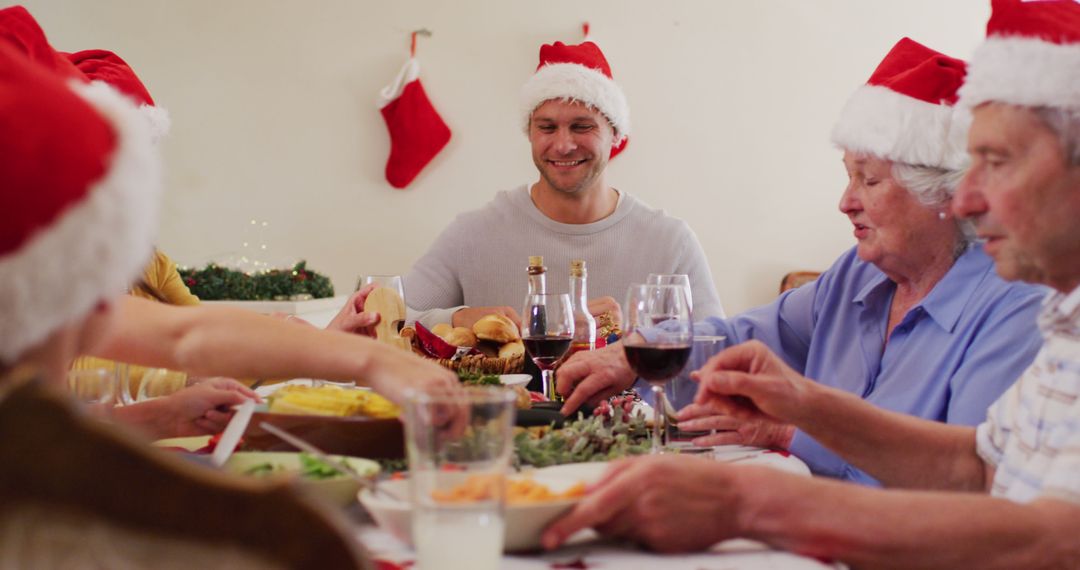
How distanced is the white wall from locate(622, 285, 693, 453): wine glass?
11.3 feet

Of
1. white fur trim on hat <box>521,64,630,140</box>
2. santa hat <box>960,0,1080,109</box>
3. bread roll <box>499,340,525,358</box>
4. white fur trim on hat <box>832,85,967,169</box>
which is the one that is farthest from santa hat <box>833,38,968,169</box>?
white fur trim on hat <box>521,64,630,140</box>

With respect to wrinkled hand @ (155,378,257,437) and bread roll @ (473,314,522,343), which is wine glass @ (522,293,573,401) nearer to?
bread roll @ (473,314,522,343)

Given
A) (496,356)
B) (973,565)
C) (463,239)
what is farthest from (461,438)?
(463,239)

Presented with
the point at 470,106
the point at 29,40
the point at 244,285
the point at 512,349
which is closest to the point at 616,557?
the point at 512,349

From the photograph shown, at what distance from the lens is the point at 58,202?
58 centimetres

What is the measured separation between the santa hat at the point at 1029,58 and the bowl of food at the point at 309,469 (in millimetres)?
914

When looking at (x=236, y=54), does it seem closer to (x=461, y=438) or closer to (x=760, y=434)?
(x=760, y=434)

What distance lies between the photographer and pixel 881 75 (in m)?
2.10

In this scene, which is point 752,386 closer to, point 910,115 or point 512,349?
point 910,115

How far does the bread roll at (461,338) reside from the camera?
92.0 inches

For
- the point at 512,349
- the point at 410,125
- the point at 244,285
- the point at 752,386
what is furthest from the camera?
the point at 410,125

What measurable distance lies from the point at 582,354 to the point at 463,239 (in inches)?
66.9

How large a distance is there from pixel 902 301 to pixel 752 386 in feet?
2.52

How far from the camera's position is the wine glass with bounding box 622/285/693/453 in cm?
140
